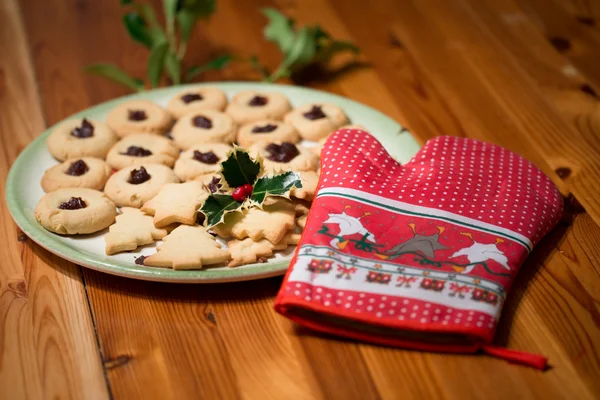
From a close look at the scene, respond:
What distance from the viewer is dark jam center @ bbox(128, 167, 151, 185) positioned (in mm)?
1375

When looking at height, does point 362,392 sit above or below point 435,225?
below

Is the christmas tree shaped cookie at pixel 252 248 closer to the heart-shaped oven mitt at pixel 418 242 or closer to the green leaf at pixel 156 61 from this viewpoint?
the heart-shaped oven mitt at pixel 418 242

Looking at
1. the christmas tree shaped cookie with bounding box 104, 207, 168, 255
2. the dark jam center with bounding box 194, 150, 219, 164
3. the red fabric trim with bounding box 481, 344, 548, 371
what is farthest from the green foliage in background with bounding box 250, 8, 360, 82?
the red fabric trim with bounding box 481, 344, 548, 371

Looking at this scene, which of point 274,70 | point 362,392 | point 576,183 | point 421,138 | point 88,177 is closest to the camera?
point 362,392

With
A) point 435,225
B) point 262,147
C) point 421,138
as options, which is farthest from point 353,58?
point 435,225

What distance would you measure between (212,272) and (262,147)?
357mm

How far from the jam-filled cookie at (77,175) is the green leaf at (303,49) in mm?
626

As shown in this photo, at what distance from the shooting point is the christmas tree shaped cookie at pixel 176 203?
4.17 feet

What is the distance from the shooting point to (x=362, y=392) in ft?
3.50

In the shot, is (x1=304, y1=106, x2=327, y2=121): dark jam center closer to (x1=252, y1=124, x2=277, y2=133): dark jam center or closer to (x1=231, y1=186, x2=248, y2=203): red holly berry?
(x1=252, y1=124, x2=277, y2=133): dark jam center

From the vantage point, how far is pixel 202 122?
154cm

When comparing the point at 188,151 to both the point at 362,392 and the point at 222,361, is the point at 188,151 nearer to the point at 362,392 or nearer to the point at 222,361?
the point at 222,361

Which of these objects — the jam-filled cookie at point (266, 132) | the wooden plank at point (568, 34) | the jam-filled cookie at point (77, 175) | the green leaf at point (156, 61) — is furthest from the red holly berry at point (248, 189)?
the wooden plank at point (568, 34)

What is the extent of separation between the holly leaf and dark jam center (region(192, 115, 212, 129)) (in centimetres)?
31
